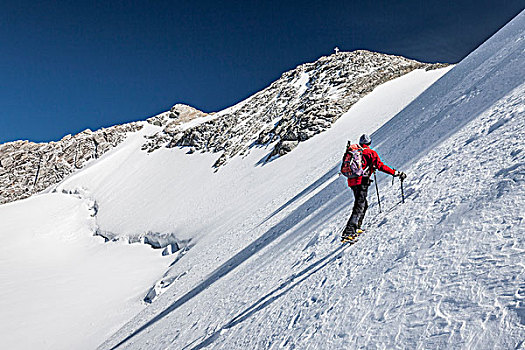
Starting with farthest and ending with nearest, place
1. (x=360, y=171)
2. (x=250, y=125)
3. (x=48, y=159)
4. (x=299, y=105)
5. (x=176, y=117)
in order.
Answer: (x=176, y=117) → (x=48, y=159) → (x=250, y=125) → (x=299, y=105) → (x=360, y=171)

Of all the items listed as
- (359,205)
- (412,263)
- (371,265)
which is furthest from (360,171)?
(412,263)

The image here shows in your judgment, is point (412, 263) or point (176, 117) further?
point (176, 117)

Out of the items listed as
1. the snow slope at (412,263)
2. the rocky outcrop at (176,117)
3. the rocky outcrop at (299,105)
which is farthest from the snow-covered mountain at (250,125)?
the snow slope at (412,263)

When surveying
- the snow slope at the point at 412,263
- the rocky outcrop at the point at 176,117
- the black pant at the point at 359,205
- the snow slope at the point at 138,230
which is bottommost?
the snow slope at the point at 412,263

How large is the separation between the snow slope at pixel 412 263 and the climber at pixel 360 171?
0.40m

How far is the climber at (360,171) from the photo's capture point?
5949 mm

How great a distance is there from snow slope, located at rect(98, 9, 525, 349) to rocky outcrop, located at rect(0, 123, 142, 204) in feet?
256

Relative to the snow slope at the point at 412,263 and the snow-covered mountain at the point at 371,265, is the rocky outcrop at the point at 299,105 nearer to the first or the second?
the snow-covered mountain at the point at 371,265

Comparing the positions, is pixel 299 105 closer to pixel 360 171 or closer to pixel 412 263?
pixel 360 171

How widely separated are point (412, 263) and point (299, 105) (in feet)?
124

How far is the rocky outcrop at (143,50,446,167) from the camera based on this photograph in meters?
31.5

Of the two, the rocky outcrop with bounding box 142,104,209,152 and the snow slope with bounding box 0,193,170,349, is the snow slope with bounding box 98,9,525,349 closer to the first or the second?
the snow slope with bounding box 0,193,170,349

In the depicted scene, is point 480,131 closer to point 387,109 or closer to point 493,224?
point 493,224

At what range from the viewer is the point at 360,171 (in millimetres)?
5926
